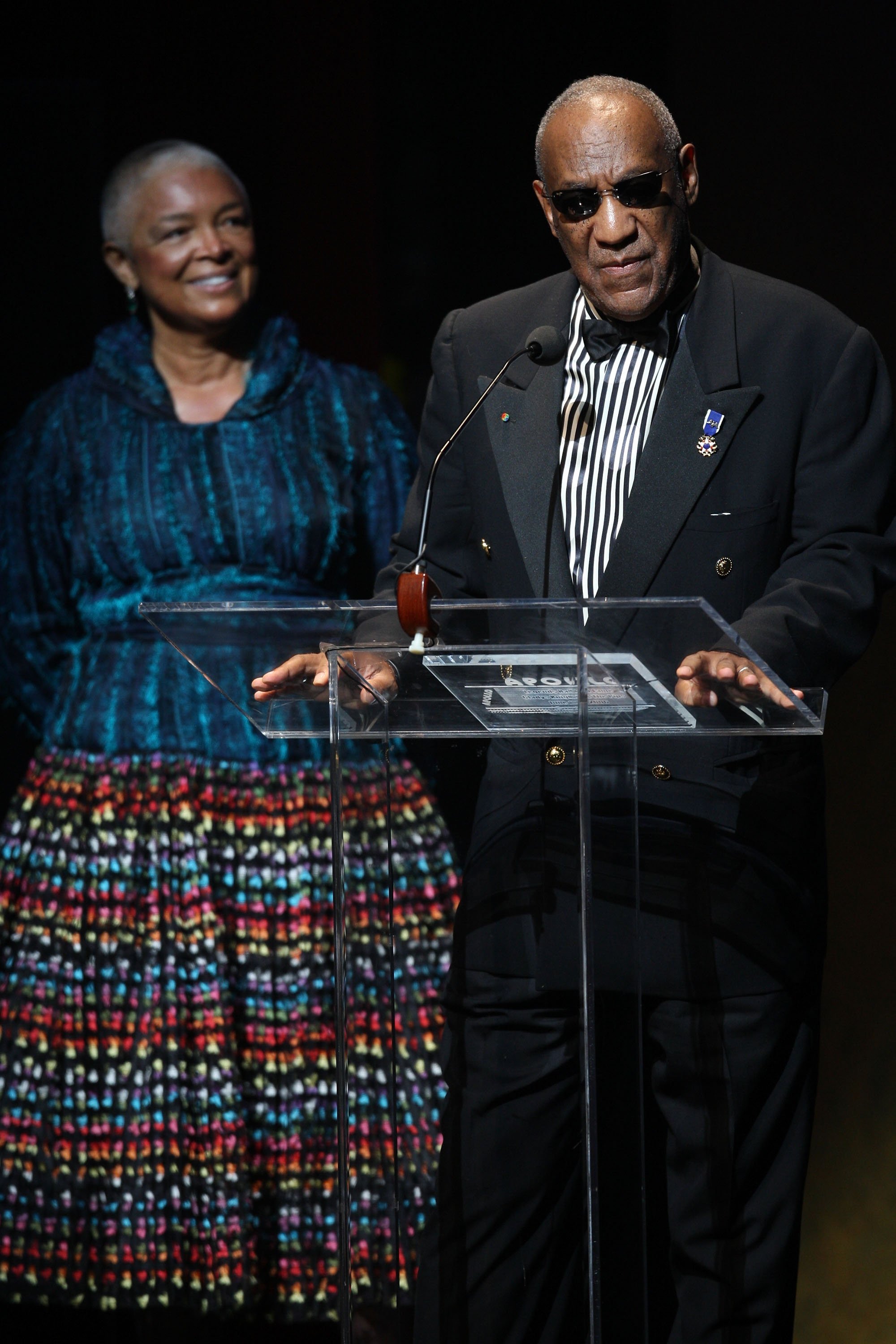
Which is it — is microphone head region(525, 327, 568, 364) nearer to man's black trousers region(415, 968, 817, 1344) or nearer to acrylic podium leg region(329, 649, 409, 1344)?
acrylic podium leg region(329, 649, 409, 1344)

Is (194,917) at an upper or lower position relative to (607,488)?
lower

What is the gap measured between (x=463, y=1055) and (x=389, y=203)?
5.79ft

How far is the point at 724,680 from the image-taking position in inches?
53.3

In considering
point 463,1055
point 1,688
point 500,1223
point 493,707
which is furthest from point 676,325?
point 1,688

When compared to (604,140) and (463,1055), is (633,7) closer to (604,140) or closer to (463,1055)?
(604,140)

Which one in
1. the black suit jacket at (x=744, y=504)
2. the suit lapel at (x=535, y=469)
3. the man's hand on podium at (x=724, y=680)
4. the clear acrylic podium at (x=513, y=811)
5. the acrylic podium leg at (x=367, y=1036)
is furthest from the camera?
the suit lapel at (x=535, y=469)

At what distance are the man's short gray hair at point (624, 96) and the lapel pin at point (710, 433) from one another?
340 mm

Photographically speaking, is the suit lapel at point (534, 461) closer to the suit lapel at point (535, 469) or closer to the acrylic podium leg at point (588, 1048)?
the suit lapel at point (535, 469)

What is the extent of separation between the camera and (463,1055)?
1.67 metres

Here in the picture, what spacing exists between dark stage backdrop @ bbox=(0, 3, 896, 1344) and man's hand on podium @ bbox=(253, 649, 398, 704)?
4.79ft

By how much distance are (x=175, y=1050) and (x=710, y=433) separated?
4.97 ft

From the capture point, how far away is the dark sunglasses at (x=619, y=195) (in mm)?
1875

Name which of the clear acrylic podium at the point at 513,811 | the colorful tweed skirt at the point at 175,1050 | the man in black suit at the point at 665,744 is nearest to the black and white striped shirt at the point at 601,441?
the man in black suit at the point at 665,744

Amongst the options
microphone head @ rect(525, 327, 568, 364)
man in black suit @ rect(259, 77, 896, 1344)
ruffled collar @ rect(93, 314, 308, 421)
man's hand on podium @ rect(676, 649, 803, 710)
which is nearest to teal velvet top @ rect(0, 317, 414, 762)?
ruffled collar @ rect(93, 314, 308, 421)
